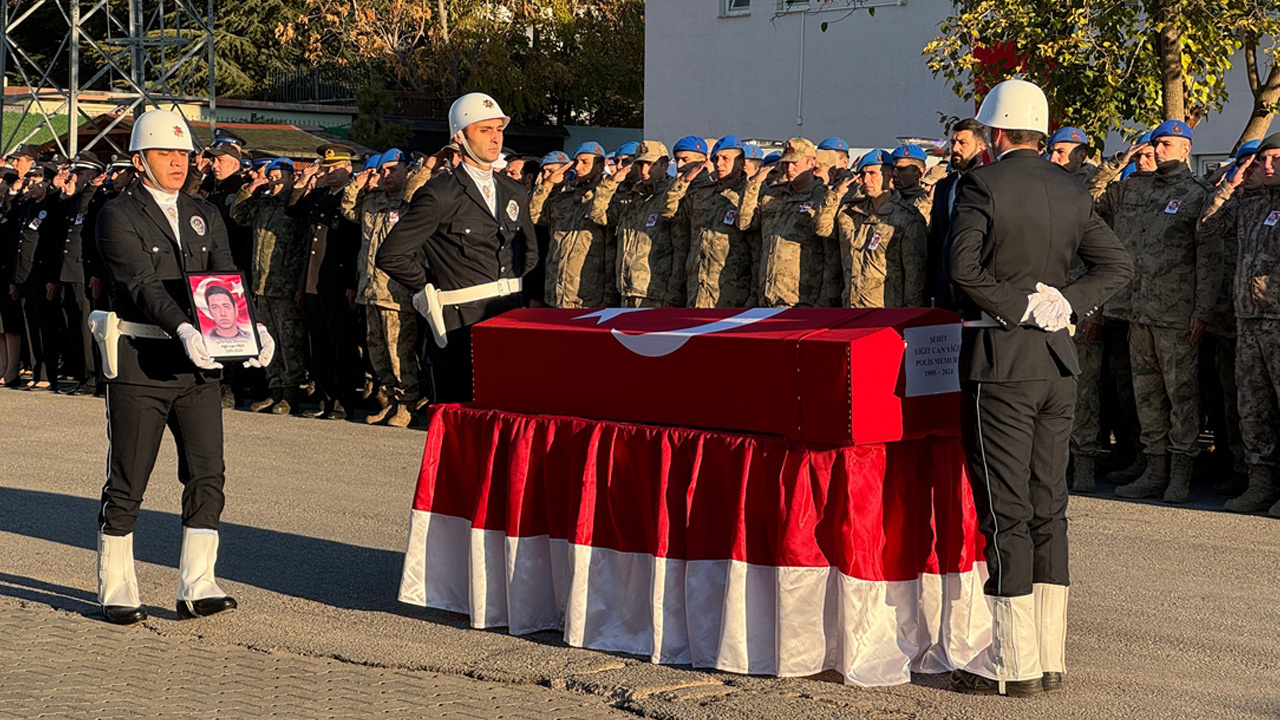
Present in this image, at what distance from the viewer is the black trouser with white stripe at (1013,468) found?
19.5ft

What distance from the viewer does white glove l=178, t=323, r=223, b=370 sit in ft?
23.4

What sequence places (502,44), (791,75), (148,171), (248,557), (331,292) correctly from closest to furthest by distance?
(148,171), (248,557), (331,292), (791,75), (502,44)

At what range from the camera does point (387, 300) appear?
1463cm

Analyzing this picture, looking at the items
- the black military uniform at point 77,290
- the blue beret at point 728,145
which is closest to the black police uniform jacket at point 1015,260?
the blue beret at point 728,145

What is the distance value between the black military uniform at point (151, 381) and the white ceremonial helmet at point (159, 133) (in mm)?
225

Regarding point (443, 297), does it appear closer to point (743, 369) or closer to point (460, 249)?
point (460, 249)

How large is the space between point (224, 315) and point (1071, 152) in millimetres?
6233

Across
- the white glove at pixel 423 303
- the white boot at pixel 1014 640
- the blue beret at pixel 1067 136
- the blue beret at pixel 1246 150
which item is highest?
the blue beret at pixel 1067 136

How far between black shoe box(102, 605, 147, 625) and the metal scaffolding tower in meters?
19.0

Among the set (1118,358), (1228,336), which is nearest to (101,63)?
(1118,358)

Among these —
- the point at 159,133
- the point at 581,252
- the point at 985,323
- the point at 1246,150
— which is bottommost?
the point at 581,252

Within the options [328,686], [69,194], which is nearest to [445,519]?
[328,686]

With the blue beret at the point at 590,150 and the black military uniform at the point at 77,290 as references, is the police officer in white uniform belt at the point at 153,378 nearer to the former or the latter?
the blue beret at the point at 590,150

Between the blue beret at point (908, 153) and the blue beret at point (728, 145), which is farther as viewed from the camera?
the blue beret at point (728, 145)
